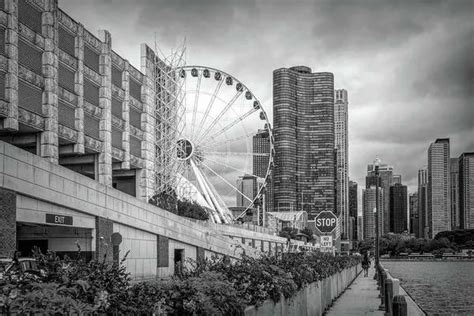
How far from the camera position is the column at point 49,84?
49562mm

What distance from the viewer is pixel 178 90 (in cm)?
7650

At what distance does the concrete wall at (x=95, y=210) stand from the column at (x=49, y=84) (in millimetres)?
12786

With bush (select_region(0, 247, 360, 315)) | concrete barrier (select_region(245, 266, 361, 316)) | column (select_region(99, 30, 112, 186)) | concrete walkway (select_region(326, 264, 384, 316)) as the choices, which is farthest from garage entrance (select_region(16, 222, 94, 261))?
bush (select_region(0, 247, 360, 315))

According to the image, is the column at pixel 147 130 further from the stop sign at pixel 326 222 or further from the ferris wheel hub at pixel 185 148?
the stop sign at pixel 326 222

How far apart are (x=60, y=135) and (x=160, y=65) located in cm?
2779

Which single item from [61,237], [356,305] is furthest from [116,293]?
[61,237]

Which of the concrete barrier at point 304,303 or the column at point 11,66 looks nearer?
the concrete barrier at point 304,303

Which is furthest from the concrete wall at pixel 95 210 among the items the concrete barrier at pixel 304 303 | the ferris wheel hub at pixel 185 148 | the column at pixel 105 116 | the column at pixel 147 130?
the column at pixel 147 130

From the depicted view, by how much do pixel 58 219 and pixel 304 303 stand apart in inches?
796

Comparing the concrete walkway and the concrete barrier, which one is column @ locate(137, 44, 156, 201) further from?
the concrete barrier

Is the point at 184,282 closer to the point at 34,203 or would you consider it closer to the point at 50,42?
the point at 34,203

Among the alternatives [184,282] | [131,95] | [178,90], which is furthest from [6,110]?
[184,282]

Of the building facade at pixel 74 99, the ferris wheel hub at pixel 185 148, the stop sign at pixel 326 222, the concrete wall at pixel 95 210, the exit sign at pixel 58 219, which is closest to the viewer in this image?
the stop sign at pixel 326 222

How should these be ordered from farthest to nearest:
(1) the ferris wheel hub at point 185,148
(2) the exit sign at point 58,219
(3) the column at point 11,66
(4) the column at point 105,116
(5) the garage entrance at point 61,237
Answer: (1) the ferris wheel hub at point 185,148, (4) the column at point 105,116, (3) the column at point 11,66, (5) the garage entrance at point 61,237, (2) the exit sign at point 58,219
